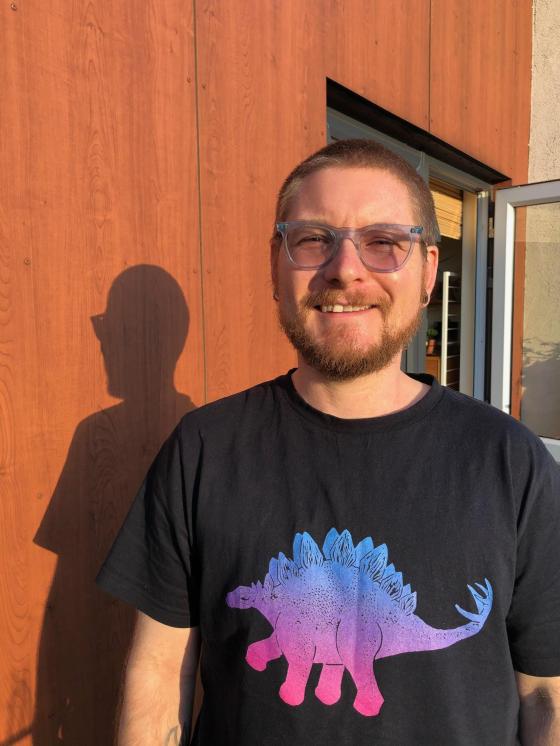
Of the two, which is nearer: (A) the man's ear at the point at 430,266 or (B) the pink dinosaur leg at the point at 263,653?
(B) the pink dinosaur leg at the point at 263,653

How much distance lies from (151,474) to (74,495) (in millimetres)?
526

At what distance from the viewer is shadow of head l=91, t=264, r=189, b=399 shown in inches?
64.2

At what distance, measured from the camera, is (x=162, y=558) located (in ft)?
3.61

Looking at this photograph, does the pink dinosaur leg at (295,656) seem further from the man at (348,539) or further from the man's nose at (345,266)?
the man's nose at (345,266)

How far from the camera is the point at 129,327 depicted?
1.68m

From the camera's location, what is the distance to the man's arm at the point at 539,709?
101cm

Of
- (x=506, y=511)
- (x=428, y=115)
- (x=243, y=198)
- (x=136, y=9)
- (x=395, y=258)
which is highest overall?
(x=428, y=115)

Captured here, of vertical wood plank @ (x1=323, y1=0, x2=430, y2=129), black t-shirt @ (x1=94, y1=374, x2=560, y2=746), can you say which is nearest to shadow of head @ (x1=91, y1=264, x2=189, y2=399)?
black t-shirt @ (x1=94, y1=374, x2=560, y2=746)

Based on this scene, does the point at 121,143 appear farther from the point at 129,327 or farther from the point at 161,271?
the point at 129,327

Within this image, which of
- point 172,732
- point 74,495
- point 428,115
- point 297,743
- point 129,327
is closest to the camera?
point 297,743

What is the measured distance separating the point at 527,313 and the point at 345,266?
4073mm

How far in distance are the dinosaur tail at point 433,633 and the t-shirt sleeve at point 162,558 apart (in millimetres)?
402

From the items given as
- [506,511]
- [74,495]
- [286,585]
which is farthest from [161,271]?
[506,511]

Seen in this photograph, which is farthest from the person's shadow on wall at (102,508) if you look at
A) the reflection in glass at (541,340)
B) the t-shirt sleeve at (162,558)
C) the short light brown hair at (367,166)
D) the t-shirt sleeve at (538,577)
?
the reflection in glass at (541,340)
